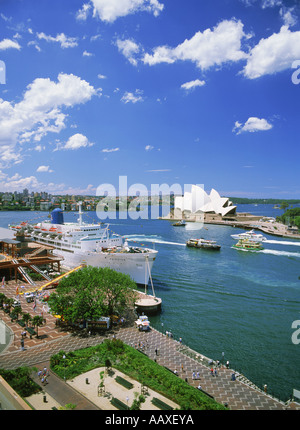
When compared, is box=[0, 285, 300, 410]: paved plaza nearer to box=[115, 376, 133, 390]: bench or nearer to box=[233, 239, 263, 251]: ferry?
box=[115, 376, 133, 390]: bench

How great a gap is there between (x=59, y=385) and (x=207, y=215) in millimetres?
82719

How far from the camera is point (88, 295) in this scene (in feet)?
49.4

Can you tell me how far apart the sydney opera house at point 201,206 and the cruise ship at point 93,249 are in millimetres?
62135

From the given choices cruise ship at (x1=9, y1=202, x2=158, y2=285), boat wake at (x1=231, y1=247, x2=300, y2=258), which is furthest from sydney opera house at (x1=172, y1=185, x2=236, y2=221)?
cruise ship at (x1=9, y1=202, x2=158, y2=285)

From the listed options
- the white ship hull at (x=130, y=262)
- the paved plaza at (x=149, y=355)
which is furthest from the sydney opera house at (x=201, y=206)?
the paved plaza at (x=149, y=355)

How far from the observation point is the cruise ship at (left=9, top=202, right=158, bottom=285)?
23.7 metres

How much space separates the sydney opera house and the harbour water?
5363cm

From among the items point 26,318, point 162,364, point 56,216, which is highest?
point 56,216

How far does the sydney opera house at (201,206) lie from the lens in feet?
294

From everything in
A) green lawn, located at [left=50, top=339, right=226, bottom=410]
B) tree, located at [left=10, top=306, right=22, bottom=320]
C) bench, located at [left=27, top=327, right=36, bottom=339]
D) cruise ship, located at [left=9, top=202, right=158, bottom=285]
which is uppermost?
cruise ship, located at [left=9, top=202, right=158, bottom=285]

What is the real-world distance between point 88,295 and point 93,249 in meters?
12.4

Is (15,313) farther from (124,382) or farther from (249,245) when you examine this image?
(249,245)

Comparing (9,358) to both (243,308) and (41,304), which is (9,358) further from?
(243,308)

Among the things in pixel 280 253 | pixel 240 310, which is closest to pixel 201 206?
pixel 280 253
